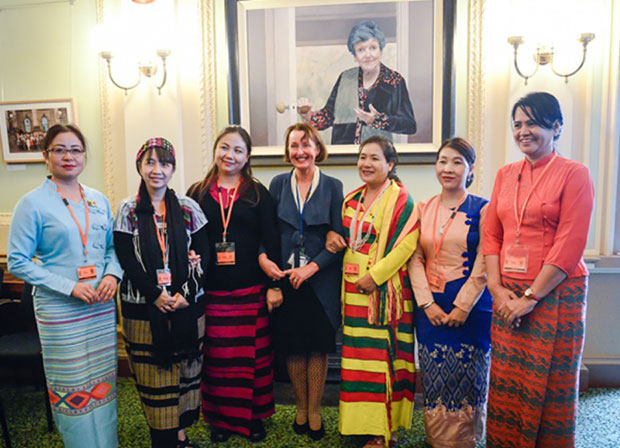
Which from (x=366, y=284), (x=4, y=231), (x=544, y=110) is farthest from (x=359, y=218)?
(x=4, y=231)

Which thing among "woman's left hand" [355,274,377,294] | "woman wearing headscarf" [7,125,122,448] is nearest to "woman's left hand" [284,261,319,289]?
"woman's left hand" [355,274,377,294]

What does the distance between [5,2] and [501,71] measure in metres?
3.86

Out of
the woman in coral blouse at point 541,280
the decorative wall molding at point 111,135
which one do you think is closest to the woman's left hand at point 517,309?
the woman in coral blouse at point 541,280

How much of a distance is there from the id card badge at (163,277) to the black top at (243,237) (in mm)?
256

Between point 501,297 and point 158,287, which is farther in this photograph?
point 158,287

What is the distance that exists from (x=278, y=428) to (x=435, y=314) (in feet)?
3.92

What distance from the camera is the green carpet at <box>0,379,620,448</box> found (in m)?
2.27

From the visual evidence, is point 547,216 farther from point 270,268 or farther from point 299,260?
point 270,268

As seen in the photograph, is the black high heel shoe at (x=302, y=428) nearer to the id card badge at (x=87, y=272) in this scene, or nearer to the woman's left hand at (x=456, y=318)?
the woman's left hand at (x=456, y=318)

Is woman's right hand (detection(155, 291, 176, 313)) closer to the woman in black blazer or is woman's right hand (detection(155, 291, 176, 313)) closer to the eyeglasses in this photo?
the woman in black blazer

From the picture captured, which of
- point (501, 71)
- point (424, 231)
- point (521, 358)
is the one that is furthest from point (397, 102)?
point (521, 358)

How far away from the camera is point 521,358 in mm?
→ 1794

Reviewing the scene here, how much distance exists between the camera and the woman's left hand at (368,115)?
297 centimetres

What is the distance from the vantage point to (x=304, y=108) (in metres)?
3.04
